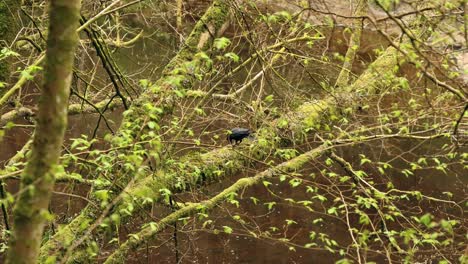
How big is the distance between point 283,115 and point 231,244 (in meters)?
4.91

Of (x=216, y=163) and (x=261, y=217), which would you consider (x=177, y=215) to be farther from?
(x=261, y=217)

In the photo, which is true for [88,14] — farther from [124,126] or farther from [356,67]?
[356,67]

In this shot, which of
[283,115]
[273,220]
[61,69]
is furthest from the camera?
[273,220]

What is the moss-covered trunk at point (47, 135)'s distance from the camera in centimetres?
198

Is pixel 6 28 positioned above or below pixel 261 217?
above

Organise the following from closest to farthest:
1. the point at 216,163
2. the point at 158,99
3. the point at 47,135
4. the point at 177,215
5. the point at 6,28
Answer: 1. the point at 47,135
2. the point at 158,99
3. the point at 6,28
4. the point at 177,215
5. the point at 216,163

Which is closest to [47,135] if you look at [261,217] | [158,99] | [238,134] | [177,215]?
[158,99]

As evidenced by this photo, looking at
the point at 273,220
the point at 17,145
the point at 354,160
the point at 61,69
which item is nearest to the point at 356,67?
the point at 354,160

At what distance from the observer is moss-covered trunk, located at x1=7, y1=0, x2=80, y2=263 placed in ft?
6.49

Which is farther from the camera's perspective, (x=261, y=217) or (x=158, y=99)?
(x=261, y=217)

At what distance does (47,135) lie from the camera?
201 centimetres

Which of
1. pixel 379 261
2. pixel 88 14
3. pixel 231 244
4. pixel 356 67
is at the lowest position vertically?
pixel 379 261

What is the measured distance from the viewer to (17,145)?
1130 centimetres

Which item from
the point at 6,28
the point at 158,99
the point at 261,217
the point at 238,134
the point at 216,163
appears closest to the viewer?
the point at 158,99
